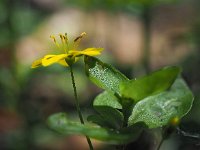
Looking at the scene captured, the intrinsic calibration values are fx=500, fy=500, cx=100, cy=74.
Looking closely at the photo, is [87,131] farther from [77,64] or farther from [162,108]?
[77,64]

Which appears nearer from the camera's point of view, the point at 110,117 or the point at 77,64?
the point at 110,117

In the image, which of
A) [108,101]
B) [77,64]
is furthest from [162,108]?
[77,64]

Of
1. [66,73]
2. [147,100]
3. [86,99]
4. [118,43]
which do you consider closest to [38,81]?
[66,73]

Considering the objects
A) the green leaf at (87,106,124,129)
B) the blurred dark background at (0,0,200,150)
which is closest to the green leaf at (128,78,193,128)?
the green leaf at (87,106,124,129)

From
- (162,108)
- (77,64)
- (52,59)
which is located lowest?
(77,64)

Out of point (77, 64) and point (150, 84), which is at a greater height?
point (150, 84)

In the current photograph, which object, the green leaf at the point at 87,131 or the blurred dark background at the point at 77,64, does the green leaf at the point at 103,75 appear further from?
the blurred dark background at the point at 77,64
